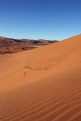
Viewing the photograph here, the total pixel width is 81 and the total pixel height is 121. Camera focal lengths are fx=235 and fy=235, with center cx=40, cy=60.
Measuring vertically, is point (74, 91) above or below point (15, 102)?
above

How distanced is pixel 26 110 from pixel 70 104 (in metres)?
0.86

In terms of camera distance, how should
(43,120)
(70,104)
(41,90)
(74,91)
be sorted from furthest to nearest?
(41,90), (74,91), (70,104), (43,120)

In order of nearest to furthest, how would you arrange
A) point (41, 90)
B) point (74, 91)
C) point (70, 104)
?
point (70, 104), point (74, 91), point (41, 90)

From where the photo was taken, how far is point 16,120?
4.07m

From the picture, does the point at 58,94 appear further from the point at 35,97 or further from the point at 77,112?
the point at 77,112

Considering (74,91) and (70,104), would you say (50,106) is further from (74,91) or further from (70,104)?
(74,91)

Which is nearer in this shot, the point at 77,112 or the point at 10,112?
the point at 77,112

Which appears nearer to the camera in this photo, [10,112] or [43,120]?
[43,120]

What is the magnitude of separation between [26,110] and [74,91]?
1.26m

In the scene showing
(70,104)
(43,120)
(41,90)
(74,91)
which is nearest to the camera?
(43,120)

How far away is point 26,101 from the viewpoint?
5262 mm

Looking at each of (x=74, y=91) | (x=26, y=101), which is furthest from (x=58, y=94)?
(x=26, y=101)

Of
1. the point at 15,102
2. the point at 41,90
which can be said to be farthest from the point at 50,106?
the point at 41,90

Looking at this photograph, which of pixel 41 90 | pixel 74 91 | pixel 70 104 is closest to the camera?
pixel 70 104
